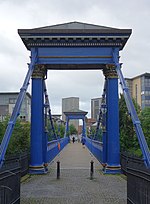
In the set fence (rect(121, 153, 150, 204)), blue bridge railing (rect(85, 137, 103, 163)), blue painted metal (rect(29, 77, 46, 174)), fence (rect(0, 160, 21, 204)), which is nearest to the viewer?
fence (rect(121, 153, 150, 204))

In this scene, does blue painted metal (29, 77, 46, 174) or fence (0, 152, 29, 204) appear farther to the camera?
blue painted metal (29, 77, 46, 174)

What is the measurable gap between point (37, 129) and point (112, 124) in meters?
3.65

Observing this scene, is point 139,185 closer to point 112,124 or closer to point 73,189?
point 73,189

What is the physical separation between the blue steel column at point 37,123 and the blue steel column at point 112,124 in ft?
10.6

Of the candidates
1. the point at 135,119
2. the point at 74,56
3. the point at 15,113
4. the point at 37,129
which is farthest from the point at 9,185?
the point at 74,56


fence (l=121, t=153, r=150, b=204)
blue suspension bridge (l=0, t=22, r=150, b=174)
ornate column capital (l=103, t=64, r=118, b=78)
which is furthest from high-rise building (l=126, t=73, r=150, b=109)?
fence (l=121, t=153, r=150, b=204)

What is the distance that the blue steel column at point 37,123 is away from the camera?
15.9m

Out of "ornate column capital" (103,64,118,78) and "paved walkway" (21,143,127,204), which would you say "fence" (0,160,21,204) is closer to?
"paved walkway" (21,143,127,204)

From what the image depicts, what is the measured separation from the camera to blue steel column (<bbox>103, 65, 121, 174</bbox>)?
52.1 ft

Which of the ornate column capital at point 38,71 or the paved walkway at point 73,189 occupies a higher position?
the ornate column capital at point 38,71

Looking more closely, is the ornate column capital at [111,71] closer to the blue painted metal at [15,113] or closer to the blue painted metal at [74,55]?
the blue painted metal at [74,55]

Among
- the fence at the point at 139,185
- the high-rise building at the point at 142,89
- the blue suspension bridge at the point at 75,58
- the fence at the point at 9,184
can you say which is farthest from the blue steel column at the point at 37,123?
the high-rise building at the point at 142,89

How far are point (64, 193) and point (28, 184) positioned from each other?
7.56 feet

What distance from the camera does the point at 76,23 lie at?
17.0 m
